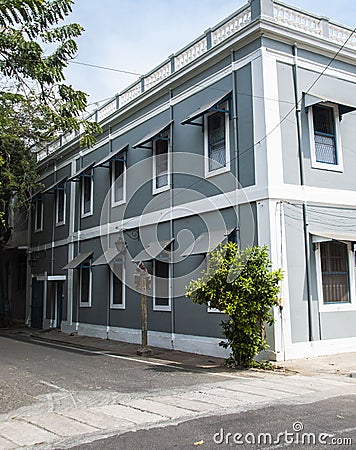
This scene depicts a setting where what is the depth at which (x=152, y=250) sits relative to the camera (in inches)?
642

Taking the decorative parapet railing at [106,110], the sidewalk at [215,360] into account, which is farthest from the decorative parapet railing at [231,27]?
the sidewalk at [215,360]

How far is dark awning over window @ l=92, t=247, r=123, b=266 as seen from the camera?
18.2 m

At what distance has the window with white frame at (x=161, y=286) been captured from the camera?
1602 centimetres

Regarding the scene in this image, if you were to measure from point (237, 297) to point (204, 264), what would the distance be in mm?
3205

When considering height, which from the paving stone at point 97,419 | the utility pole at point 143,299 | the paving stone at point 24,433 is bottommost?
the paving stone at point 24,433

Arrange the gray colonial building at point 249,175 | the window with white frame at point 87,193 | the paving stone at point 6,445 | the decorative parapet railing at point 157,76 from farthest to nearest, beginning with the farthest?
the window with white frame at point 87,193 < the decorative parapet railing at point 157,76 < the gray colonial building at point 249,175 < the paving stone at point 6,445

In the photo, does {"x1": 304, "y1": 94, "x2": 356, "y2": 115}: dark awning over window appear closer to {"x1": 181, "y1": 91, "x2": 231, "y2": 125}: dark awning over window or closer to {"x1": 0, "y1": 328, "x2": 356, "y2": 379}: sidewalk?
{"x1": 181, "y1": 91, "x2": 231, "y2": 125}: dark awning over window

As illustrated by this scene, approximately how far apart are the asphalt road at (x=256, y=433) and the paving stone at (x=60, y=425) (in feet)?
2.03

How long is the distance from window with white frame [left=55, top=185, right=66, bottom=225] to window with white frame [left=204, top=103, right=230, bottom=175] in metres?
10.6

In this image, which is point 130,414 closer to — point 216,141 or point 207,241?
point 207,241

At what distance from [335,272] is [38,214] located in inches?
676

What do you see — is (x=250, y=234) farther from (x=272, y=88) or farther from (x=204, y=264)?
(x=272, y=88)

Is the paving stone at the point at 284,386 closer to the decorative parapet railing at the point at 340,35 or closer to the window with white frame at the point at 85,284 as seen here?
the decorative parapet railing at the point at 340,35

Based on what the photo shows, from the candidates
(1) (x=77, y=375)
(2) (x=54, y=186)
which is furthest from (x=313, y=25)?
(2) (x=54, y=186)
